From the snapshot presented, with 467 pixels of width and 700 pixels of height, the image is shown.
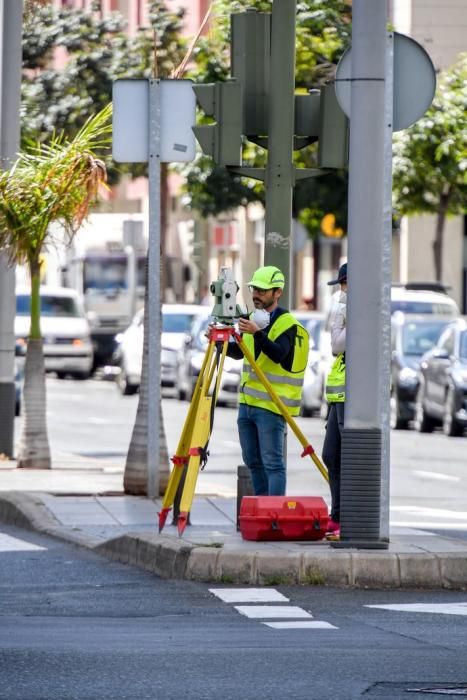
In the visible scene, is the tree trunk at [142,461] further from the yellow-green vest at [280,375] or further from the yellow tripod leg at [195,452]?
the yellow tripod leg at [195,452]

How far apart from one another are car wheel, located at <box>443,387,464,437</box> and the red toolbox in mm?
15782

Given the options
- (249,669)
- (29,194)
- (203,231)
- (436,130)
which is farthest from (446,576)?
(203,231)

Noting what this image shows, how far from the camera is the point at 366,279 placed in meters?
11.9

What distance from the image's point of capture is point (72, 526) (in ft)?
47.6

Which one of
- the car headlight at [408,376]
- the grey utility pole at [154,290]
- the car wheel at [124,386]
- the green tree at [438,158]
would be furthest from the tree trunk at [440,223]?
the grey utility pole at [154,290]

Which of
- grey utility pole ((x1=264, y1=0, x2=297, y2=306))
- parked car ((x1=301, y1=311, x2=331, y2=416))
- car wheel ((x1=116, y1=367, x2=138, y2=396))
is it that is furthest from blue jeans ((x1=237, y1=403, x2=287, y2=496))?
car wheel ((x1=116, y1=367, x2=138, y2=396))

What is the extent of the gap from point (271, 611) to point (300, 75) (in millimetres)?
23953

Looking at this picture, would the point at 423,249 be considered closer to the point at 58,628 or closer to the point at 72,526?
the point at 72,526

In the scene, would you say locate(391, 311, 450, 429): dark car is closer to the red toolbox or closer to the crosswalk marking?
the red toolbox

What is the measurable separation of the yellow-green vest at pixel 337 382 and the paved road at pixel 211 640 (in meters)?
1.70

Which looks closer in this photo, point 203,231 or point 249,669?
point 249,669

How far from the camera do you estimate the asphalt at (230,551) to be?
37.2 feet

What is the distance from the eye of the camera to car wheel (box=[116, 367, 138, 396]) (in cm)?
4031

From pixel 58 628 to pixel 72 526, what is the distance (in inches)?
193
